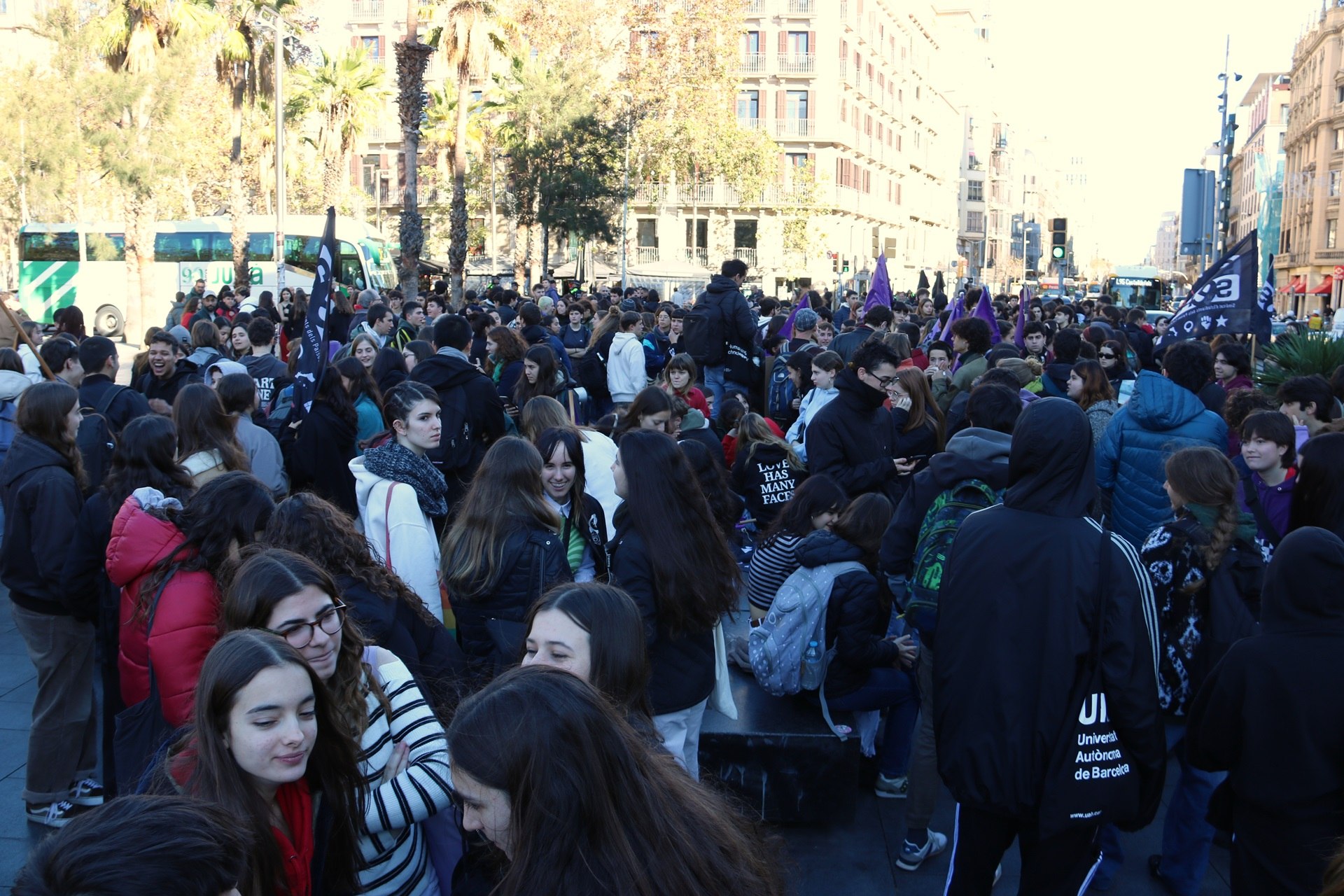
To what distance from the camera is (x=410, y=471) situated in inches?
190

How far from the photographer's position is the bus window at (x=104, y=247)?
1375 inches

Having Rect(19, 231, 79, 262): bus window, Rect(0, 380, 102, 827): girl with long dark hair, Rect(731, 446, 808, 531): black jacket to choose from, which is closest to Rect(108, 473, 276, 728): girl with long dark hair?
Rect(0, 380, 102, 827): girl with long dark hair

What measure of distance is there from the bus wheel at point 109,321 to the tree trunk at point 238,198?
6.36 meters

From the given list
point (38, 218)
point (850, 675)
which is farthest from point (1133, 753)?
point (38, 218)

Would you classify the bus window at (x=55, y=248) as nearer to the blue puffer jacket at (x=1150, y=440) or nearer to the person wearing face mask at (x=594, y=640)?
the blue puffer jacket at (x=1150, y=440)

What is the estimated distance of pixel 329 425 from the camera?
6941 millimetres

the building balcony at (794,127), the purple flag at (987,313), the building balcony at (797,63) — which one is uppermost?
the building balcony at (797,63)

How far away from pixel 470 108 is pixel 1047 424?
141 feet

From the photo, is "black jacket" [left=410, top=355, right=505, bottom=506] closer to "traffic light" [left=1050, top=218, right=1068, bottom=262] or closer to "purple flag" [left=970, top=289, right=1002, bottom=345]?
"purple flag" [left=970, top=289, right=1002, bottom=345]

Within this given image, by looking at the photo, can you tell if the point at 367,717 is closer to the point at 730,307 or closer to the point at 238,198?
the point at 730,307

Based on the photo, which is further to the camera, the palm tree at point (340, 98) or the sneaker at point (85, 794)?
the palm tree at point (340, 98)

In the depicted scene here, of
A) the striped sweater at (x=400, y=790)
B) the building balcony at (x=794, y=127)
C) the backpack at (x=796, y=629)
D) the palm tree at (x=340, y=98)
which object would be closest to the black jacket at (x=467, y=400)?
the backpack at (x=796, y=629)

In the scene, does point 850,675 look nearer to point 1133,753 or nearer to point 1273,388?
point 1133,753

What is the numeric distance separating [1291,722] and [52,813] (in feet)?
15.7
